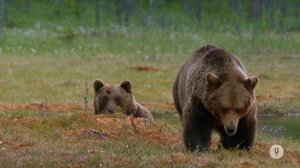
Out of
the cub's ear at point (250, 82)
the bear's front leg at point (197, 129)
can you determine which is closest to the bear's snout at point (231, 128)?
the cub's ear at point (250, 82)

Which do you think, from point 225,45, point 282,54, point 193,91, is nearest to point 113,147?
point 193,91

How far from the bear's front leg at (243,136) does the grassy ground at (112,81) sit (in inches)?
5.7

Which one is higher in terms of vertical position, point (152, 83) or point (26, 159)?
point (26, 159)

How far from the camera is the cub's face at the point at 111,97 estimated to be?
14172 mm

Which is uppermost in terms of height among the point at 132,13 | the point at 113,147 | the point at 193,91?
the point at 193,91

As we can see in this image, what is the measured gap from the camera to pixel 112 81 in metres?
24.6

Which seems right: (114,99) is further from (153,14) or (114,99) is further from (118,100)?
(153,14)

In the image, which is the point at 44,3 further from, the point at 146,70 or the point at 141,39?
the point at 146,70

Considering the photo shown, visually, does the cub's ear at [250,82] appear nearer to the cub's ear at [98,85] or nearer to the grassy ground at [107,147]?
the grassy ground at [107,147]

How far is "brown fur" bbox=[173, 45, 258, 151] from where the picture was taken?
910 centimetres

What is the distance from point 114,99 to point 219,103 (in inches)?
210

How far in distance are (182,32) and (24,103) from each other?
24775mm

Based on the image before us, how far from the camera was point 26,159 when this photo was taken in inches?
372

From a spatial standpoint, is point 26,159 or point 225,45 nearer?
point 26,159
